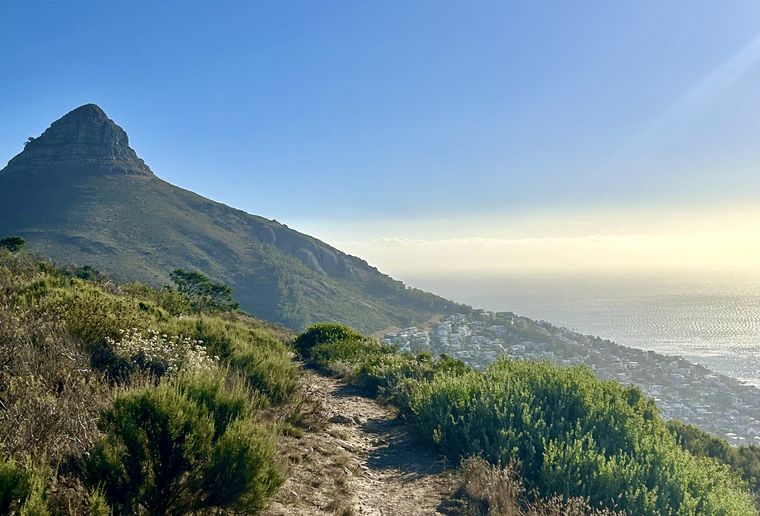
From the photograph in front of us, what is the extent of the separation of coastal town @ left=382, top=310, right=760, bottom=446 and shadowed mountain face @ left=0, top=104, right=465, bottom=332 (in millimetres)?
18888

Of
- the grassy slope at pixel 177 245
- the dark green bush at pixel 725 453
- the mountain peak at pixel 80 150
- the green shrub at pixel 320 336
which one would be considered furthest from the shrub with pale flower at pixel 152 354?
the mountain peak at pixel 80 150

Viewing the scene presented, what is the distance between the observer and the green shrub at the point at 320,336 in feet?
49.3

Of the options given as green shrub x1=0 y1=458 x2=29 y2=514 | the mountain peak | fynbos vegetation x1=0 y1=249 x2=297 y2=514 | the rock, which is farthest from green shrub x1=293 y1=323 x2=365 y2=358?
the mountain peak

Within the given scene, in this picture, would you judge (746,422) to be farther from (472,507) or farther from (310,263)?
(310,263)

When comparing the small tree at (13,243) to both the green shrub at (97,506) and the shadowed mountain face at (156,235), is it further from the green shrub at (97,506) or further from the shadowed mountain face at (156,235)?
the shadowed mountain face at (156,235)

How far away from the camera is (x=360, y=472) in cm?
585

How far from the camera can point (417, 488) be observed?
18.2 ft

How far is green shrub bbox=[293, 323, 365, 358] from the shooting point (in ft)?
49.3

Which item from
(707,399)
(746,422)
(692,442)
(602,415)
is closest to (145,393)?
(602,415)

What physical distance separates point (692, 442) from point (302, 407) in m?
15.0

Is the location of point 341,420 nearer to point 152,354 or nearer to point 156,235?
point 152,354

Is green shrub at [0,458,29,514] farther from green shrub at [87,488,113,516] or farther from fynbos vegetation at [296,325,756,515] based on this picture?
fynbos vegetation at [296,325,756,515]

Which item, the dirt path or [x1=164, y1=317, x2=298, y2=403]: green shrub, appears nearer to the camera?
the dirt path

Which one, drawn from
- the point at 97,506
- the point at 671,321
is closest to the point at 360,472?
the point at 97,506
